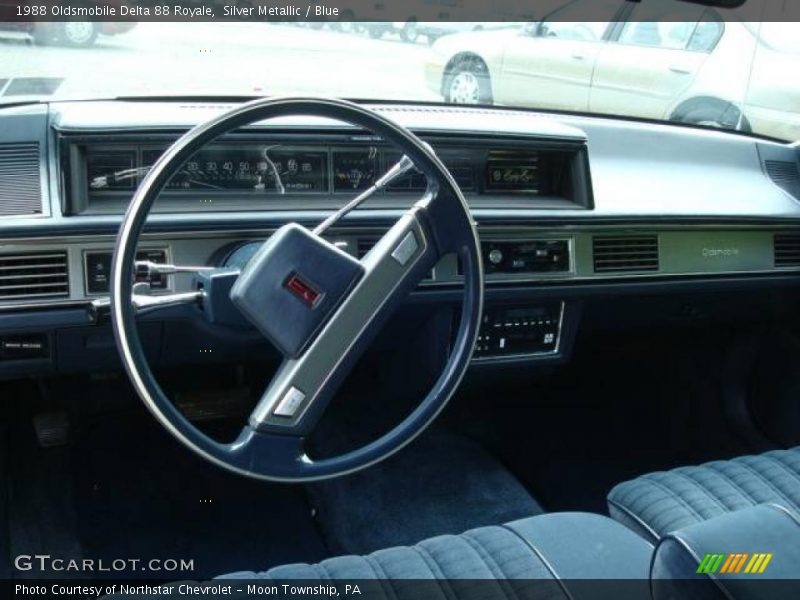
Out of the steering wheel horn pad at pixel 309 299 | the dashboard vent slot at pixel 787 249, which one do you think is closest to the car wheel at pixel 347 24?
the steering wheel horn pad at pixel 309 299

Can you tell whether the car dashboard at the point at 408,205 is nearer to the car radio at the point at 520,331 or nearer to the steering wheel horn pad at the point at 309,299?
the car radio at the point at 520,331

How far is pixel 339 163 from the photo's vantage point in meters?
2.54

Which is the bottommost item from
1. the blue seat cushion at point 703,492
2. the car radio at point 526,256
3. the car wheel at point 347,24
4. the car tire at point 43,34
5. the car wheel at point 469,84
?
the blue seat cushion at point 703,492

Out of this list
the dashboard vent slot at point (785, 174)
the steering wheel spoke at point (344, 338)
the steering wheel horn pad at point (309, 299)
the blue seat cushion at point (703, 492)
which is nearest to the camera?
the steering wheel horn pad at point (309, 299)

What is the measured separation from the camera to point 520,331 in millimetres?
2900

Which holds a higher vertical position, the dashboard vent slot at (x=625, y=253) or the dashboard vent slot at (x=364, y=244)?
the dashboard vent slot at (x=364, y=244)

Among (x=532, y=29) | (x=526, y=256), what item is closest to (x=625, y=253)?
(x=526, y=256)

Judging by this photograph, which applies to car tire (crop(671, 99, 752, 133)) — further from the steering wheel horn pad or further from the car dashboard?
the steering wheel horn pad

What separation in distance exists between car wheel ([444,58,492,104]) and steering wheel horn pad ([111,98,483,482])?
1.19 metres

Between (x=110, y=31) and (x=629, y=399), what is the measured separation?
87.3 inches

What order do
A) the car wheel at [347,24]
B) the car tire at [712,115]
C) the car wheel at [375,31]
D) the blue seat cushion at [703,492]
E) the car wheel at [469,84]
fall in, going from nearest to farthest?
the blue seat cushion at [703,492], the car wheel at [347,24], the car wheel at [375,31], the car wheel at [469,84], the car tire at [712,115]

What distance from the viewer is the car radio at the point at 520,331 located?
2.85 metres

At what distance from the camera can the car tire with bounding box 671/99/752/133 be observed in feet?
11.3

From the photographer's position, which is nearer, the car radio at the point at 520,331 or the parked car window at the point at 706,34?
the car radio at the point at 520,331
